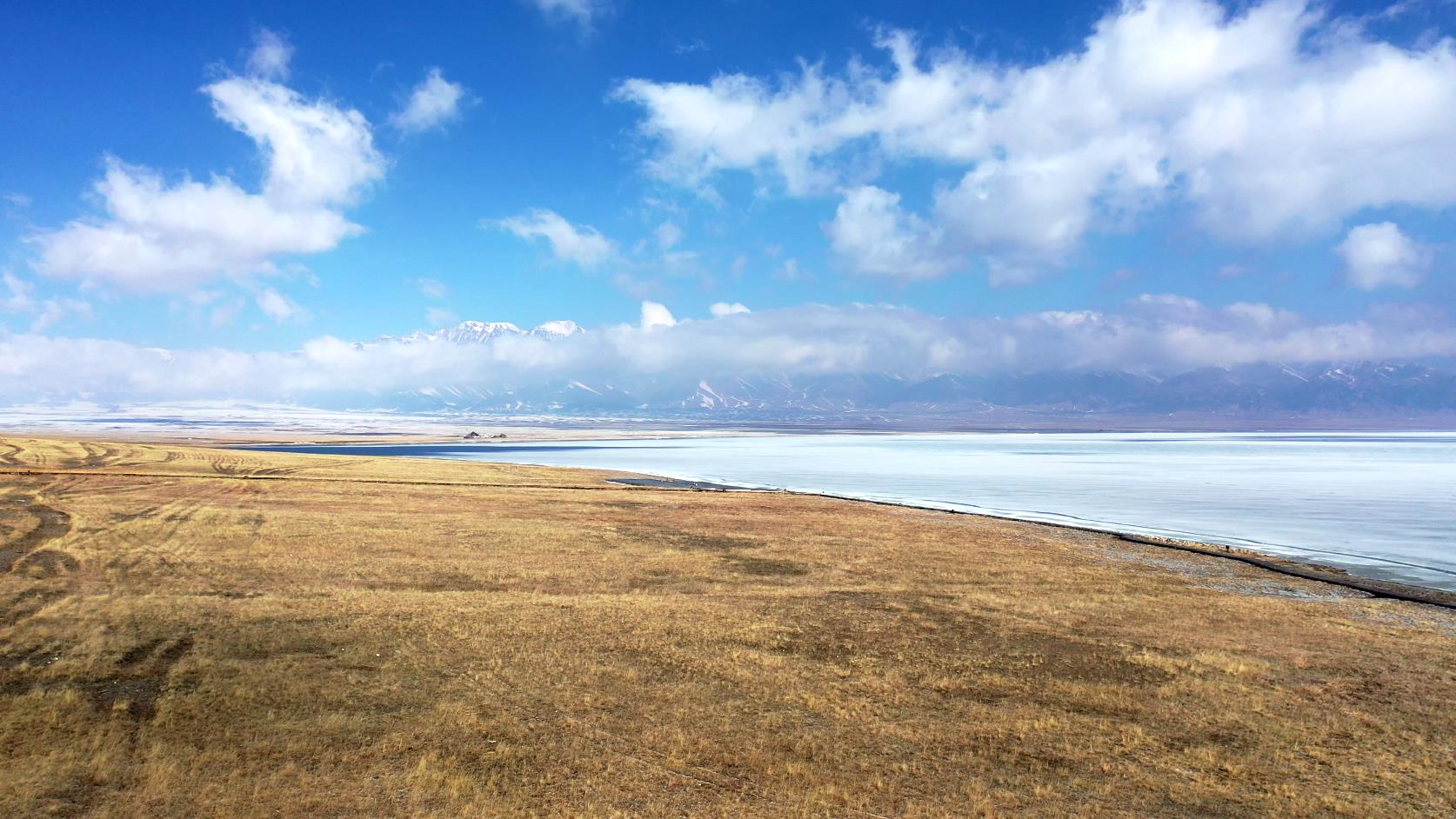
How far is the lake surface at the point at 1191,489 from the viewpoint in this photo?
98.8 feet

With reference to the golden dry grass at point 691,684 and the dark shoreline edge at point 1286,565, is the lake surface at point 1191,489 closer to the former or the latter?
the dark shoreline edge at point 1286,565

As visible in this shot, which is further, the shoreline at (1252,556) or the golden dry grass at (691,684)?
the shoreline at (1252,556)

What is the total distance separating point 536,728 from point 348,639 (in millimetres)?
5768

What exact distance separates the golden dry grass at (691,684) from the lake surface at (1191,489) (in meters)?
9.05

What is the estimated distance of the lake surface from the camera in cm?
3012

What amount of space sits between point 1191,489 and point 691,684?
165ft

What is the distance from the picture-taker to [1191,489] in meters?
52.4

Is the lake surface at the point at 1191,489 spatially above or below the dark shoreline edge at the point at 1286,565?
above

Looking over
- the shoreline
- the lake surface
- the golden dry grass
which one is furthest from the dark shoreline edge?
the golden dry grass

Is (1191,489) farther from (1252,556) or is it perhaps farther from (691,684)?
(691,684)

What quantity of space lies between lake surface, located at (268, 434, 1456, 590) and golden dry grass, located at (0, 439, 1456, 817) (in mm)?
9047

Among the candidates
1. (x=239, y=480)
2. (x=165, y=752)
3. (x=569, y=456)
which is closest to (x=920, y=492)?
(x=239, y=480)

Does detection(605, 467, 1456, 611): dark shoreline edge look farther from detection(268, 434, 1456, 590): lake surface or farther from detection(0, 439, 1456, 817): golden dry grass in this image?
detection(0, 439, 1456, 817): golden dry grass

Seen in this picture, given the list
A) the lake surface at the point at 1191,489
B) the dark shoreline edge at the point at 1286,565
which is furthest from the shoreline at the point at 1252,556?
the lake surface at the point at 1191,489
